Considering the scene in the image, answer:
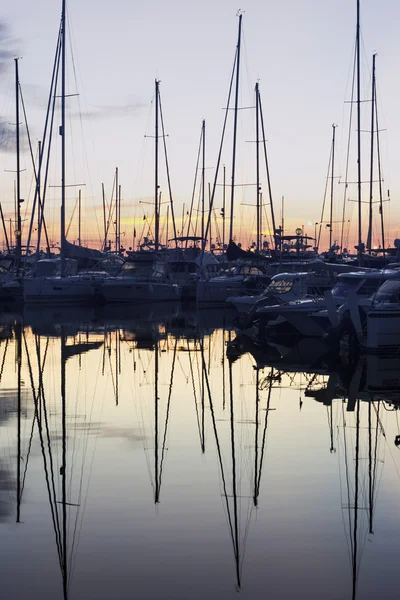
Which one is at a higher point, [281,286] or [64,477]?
[281,286]

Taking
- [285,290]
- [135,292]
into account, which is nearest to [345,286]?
[285,290]

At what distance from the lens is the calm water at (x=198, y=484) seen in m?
8.77

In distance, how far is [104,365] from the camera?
2541 cm

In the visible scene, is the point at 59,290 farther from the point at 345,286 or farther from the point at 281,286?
the point at 345,286

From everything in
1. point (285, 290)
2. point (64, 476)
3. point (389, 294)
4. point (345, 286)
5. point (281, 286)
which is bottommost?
point (64, 476)

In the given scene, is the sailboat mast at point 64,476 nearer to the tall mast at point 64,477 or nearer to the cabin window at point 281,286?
the tall mast at point 64,477

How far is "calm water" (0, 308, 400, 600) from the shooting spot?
28.8 ft

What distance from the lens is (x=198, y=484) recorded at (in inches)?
477

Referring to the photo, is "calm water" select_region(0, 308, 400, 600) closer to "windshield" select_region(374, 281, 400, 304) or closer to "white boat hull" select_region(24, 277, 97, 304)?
"windshield" select_region(374, 281, 400, 304)

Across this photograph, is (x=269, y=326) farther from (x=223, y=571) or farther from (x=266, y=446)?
(x=223, y=571)

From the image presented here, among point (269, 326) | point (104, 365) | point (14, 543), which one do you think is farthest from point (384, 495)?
point (269, 326)

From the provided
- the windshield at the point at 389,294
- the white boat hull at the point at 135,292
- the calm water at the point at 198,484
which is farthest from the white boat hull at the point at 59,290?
the calm water at the point at 198,484

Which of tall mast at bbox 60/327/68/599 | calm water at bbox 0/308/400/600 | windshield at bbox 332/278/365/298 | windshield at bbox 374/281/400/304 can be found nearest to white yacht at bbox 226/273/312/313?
windshield at bbox 332/278/365/298

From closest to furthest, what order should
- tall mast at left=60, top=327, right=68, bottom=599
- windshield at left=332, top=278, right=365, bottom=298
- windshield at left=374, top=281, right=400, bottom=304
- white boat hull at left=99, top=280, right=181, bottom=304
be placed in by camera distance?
tall mast at left=60, top=327, right=68, bottom=599 < windshield at left=374, top=281, right=400, bottom=304 < windshield at left=332, top=278, right=365, bottom=298 < white boat hull at left=99, top=280, right=181, bottom=304
